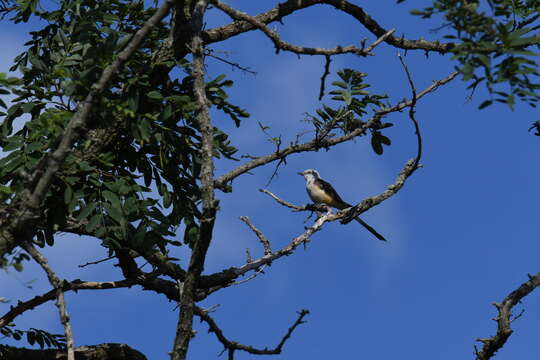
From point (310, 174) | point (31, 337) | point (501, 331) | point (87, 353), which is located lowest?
point (501, 331)

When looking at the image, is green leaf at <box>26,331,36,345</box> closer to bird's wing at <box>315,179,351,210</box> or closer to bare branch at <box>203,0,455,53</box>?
bare branch at <box>203,0,455,53</box>

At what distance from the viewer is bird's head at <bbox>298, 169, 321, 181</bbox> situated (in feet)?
42.7

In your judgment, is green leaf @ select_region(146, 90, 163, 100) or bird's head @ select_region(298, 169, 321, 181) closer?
green leaf @ select_region(146, 90, 163, 100)

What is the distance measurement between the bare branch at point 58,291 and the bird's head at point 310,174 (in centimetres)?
649

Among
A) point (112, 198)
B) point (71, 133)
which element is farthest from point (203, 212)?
point (112, 198)

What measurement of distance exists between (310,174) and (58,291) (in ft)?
22.9

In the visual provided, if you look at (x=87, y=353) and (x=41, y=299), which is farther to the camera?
(x=87, y=353)

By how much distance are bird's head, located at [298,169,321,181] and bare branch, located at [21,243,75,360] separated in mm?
6489

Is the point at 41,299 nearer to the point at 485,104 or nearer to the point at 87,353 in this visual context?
the point at 87,353

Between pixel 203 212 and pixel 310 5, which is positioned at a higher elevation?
pixel 310 5

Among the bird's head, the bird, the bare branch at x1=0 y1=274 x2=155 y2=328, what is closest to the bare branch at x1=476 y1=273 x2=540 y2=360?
the bare branch at x1=0 y1=274 x2=155 y2=328

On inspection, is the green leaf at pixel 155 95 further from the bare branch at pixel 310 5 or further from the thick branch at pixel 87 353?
the thick branch at pixel 87 353

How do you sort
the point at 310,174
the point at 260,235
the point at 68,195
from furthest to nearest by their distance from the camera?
the point at 310,174, the point at 260,235, the point at 68,195

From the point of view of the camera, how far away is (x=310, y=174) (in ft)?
43.2
